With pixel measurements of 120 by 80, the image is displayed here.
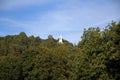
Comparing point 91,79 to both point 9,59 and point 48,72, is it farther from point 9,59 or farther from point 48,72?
point 9,59

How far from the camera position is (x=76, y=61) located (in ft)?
150

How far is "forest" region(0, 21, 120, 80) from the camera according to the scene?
37.5 metres

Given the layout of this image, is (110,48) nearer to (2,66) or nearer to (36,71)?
(36,71)

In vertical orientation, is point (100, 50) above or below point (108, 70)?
above

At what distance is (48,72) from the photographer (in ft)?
199

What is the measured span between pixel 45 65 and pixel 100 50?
24.5 meters

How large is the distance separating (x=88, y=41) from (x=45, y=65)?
21007 millimetres

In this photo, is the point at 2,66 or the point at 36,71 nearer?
the point at 36,71

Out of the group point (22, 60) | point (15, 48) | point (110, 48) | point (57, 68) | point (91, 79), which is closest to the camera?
point (110, 48)

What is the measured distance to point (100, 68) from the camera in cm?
3791

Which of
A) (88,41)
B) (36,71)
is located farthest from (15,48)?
(88,41)

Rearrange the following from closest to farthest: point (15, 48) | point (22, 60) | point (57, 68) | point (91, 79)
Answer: point (91, 79), point (57, 68), point (22, 60), point (15, 48)

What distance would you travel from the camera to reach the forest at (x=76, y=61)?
37500mm

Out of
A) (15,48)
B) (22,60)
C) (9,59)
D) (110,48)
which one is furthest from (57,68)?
(15,48)
